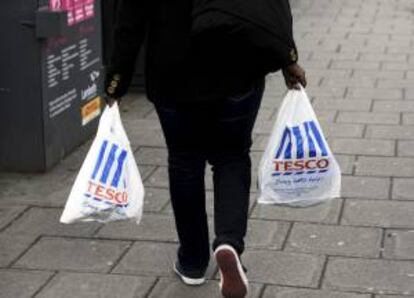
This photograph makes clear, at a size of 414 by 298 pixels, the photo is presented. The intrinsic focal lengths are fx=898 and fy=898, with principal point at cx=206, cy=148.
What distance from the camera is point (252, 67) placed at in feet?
11.3

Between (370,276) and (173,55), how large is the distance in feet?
4.45

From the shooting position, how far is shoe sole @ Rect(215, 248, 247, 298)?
3.40m

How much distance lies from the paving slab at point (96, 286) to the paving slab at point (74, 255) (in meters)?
0.08

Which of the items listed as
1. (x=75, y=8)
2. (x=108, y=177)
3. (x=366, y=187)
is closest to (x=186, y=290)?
(x=108, y=177)

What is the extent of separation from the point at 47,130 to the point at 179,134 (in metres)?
2.10

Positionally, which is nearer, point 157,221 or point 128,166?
point 128,166

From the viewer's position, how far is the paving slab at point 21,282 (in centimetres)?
383

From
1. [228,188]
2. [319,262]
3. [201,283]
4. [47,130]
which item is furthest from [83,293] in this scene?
[47,130]

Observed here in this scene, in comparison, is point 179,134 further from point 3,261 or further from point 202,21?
point 3,261

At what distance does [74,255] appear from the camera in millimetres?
4254

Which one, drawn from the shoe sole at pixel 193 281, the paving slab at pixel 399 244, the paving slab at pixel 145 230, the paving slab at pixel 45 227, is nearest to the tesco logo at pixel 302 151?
the shoe sole at pixel 193 281

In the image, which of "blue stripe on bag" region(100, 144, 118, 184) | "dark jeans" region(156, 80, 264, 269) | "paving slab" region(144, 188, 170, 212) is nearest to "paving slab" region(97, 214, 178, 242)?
"paving slab" region(144, 188, 170, 212)

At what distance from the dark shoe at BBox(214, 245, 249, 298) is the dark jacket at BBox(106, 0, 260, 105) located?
60cm

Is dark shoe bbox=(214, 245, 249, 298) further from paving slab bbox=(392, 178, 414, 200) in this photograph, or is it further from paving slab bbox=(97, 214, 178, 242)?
paving slab bbox=(392, 178, 414, 200)
